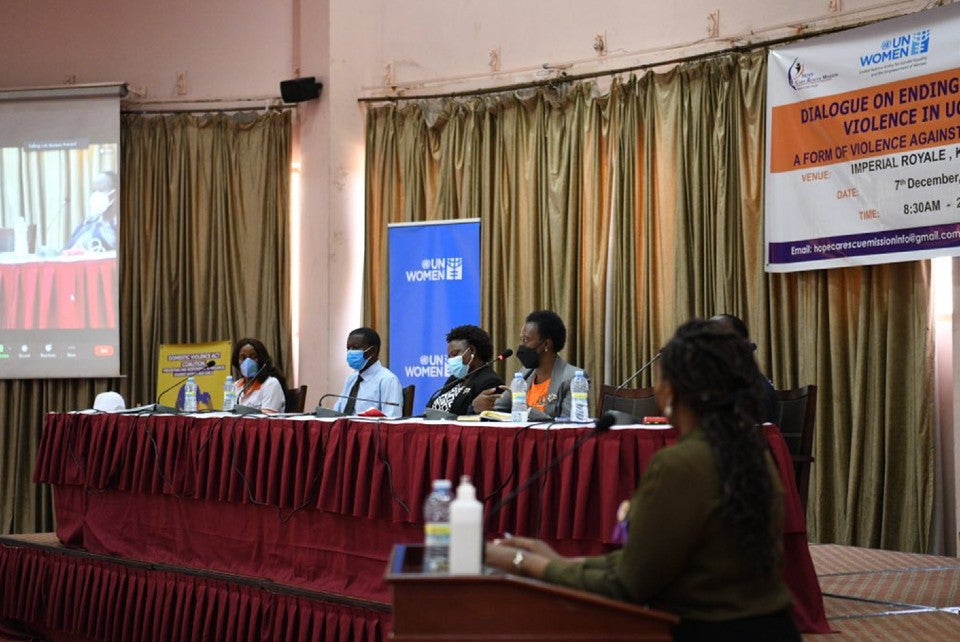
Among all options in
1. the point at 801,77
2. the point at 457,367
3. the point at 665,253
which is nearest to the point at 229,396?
the point at 457,367

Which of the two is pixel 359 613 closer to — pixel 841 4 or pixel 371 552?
pixel 371 552

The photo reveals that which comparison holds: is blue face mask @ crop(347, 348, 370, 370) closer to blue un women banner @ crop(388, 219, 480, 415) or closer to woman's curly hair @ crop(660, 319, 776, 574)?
blue un women banner @ crop(388, 219, 480, 415)

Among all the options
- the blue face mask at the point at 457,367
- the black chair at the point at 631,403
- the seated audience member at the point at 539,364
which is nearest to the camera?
the black chair at the point at 631,403

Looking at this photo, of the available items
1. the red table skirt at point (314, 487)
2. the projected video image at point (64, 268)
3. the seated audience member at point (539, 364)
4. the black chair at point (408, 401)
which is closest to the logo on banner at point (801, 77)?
the seated audience member at point (539, 364)

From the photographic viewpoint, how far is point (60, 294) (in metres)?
8.69

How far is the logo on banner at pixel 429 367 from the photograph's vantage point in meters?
7.54

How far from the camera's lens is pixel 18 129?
8781 mm

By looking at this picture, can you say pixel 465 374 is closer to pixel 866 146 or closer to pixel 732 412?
pixel 866 146

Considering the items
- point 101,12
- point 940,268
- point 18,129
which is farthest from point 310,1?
point 940,268

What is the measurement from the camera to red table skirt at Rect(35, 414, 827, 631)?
3639 mm

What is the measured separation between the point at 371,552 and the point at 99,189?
17.7 ft

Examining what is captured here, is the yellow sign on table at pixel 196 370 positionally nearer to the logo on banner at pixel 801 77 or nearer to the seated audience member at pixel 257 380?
the seated audience member at pixel 257 380

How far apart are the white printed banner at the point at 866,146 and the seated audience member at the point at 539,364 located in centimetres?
174

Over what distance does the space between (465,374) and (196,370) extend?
11.0 ft
